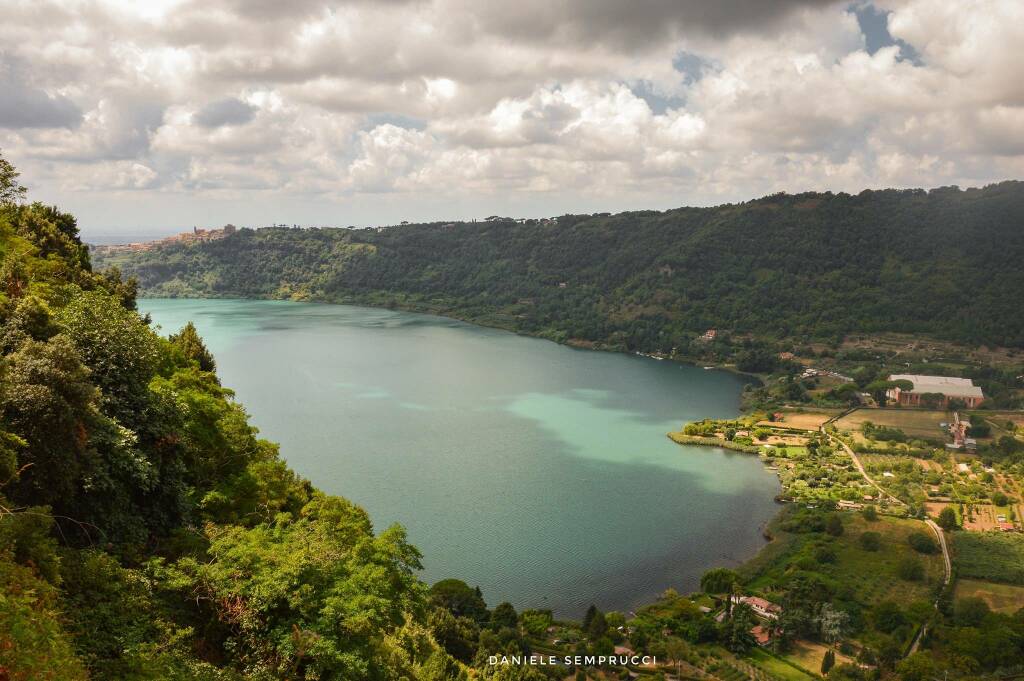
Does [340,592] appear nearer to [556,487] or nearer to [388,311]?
[556,487]

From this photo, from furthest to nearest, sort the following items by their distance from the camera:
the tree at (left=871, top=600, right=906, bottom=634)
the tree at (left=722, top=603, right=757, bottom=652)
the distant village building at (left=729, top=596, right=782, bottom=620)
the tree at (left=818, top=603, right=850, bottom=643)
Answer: the distant village building at (left=729, top=596, right=782, bottom=620) < the tree at (left=871, top=600, right=906, bottom=634) < the tree at (left=818, top=603, right=850, bottom=643) < the tree at (left=722, top=603, right=757, bottom=652)

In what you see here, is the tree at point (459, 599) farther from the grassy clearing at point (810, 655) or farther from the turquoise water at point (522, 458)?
the grassy clearing at point (810, 655)

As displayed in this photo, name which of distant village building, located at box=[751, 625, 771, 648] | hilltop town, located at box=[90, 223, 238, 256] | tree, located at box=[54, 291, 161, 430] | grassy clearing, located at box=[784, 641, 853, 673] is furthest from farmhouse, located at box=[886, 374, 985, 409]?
hilltop town, located at box=[90, 223, 238, 256]

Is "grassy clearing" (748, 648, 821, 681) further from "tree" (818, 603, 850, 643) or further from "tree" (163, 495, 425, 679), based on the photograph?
"tree" (163, 495, 425, 679)

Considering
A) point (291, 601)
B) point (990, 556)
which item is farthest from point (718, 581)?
point (291, 601)

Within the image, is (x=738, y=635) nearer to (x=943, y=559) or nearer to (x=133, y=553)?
(x=943, y=559)
